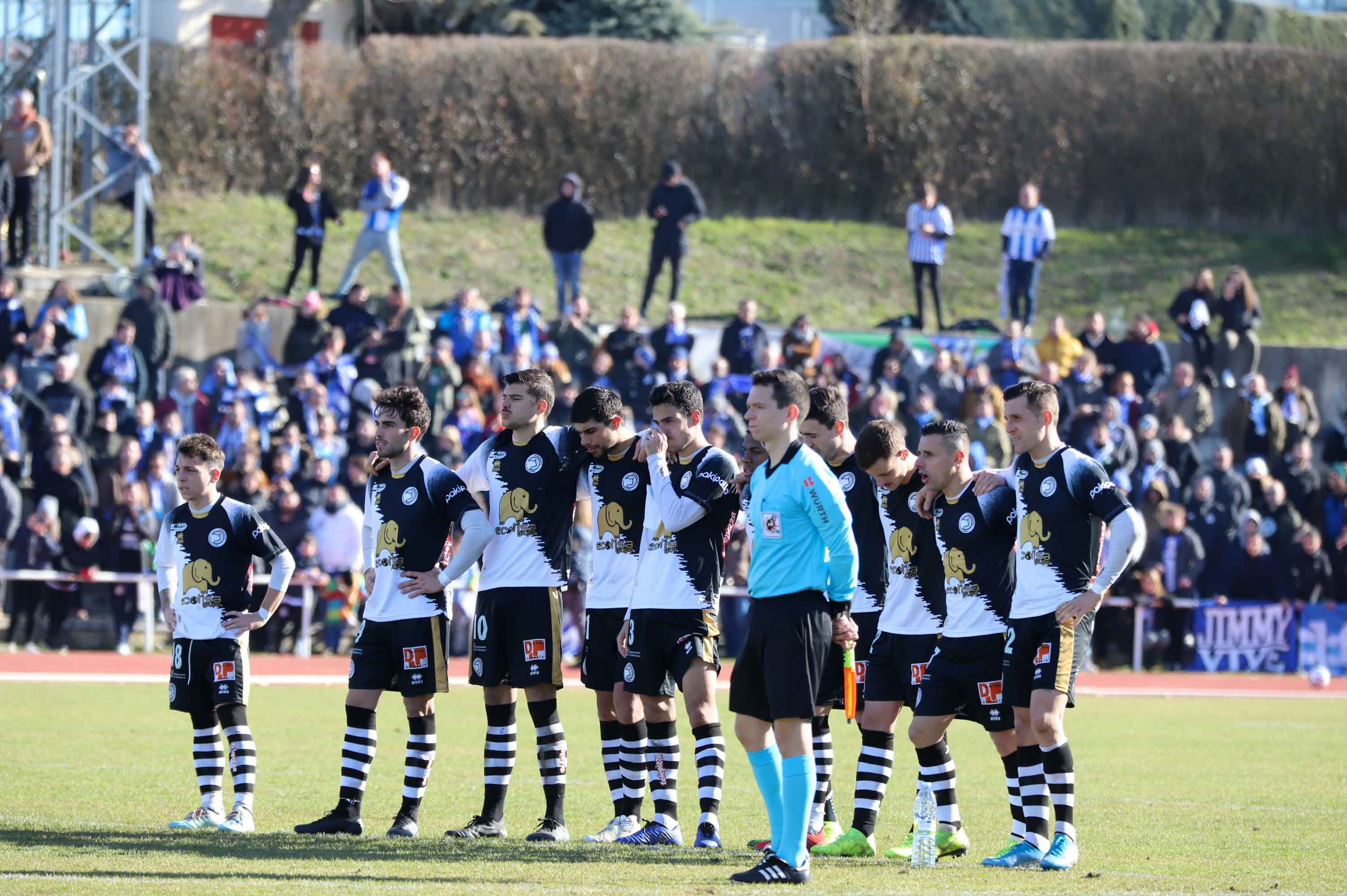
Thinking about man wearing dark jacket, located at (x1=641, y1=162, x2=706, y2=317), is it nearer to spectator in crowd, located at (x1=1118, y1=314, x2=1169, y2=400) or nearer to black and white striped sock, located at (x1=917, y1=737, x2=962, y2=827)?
spectator in crowd, located at (x1=1118, y1=314, x2=1169, y2=400)

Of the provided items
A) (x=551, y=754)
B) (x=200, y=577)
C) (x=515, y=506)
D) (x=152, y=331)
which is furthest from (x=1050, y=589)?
(x=152, y=331)

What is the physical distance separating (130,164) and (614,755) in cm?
1914

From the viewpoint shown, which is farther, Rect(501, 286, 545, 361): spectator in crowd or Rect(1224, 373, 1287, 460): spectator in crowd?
Rect(1224, 373, 1287, 460): spectator in crowd

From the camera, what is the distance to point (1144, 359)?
2600 cm

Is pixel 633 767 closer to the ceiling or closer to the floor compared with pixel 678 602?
closer to the floor

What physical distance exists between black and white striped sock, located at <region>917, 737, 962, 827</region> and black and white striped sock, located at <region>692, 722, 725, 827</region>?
105 cm

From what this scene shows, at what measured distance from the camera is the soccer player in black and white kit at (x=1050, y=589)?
8.80 metres

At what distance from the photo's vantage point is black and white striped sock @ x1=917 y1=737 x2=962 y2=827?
365 inches

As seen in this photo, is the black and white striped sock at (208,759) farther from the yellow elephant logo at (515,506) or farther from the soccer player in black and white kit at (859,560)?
the soccer player in black and white kit at (859,560)

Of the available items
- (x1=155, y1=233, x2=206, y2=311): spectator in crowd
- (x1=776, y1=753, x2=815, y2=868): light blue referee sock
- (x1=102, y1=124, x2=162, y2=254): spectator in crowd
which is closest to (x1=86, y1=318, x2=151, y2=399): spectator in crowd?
(x1=155, y1=233, x2=206, y2=311): spectator in crowd

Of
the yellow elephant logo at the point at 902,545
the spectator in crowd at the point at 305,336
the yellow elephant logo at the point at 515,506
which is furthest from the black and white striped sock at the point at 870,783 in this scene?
the spectator in crowd at the point at 305,336

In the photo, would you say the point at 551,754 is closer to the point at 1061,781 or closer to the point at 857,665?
the point at 857,665

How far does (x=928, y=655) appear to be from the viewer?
9586mm

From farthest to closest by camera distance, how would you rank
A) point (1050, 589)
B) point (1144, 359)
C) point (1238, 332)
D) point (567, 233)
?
point (567, 233) → point (1238, 332) → point (1144, 359) → point (1050, 589)
